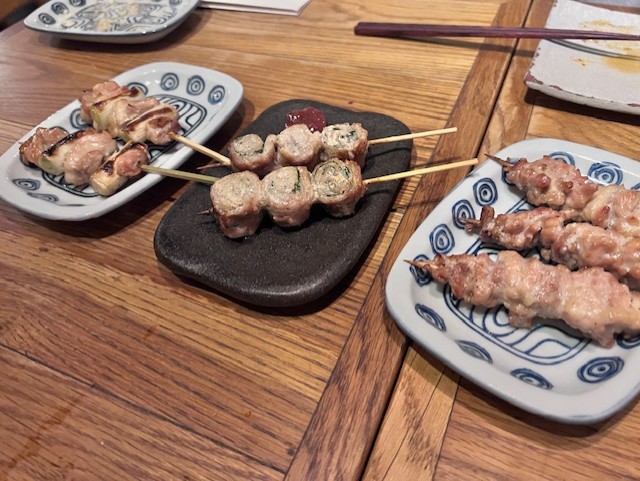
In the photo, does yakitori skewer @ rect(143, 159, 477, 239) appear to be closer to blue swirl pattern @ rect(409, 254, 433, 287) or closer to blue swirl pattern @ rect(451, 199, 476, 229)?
blue swirl pattern @ rect(451, 199, 476, 229)

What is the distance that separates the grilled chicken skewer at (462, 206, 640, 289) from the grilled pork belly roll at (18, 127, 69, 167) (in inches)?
80.6

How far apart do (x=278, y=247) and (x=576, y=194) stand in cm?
110

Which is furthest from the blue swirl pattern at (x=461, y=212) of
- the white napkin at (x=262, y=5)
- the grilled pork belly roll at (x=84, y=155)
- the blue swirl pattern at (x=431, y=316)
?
the white napkin at (x=262, y=5)

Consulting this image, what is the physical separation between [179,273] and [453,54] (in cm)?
199

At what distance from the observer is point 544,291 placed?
5.03ft

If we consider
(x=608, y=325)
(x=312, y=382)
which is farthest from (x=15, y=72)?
(x=608, y=325)

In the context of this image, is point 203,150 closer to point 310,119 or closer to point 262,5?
point 310,119

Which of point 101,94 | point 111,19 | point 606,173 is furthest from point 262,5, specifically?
point 606,173

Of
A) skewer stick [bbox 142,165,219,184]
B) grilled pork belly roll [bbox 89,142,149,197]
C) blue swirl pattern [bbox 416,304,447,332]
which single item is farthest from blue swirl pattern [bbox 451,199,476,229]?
grilled pork belly roll [bbox 89,142,149,197]

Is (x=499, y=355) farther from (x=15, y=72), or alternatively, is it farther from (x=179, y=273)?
(x=15, y=72)

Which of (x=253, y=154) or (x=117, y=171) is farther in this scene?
(x=117, y=171)

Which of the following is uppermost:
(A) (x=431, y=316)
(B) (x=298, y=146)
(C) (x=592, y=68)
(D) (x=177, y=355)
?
(C) (x=592, y=68)

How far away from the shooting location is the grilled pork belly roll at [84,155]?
2416 millimetres

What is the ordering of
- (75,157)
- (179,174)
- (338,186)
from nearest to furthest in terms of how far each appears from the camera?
(338,186) → (179,174) → (75,157)
